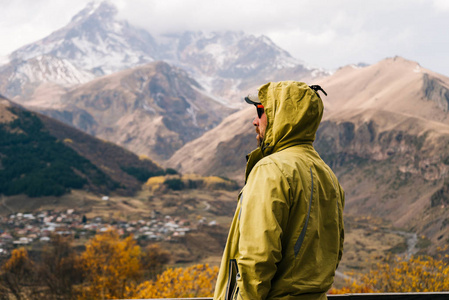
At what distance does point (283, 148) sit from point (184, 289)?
7.90 metres

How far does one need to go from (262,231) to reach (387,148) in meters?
74.1

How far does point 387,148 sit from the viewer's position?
71188 millimetres

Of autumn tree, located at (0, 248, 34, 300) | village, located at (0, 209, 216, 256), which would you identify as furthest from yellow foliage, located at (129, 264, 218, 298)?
village, located at (0, 209, 216, 256)

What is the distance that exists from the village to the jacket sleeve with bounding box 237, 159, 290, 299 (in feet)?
126

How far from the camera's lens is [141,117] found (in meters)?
174

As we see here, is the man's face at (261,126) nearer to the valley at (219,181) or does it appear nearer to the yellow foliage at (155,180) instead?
the valley at (219,181)

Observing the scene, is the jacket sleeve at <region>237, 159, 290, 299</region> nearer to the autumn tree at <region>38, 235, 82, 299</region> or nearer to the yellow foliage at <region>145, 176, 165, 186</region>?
the autumn tree at <region>38, 235, 82, 299</region>

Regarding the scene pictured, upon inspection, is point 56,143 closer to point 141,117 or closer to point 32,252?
point 32,252

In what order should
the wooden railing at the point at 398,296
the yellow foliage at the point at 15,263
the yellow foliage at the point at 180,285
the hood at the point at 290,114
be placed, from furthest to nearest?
the yellow foliage at the point at 15,263 → the yellow foliage at the point at 180,285 → the wooden railing at the point at 398,296 → the hood at the point at 290,114

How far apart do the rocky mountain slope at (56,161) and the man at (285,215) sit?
58708 millimetres

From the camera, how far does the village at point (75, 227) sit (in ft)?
130

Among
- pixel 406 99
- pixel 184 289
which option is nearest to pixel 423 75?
pixel 406 99

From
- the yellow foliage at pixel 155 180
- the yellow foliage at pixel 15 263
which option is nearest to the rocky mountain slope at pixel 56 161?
the yellow foliage at pixel 155 180

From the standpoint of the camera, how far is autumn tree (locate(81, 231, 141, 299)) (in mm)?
16078
